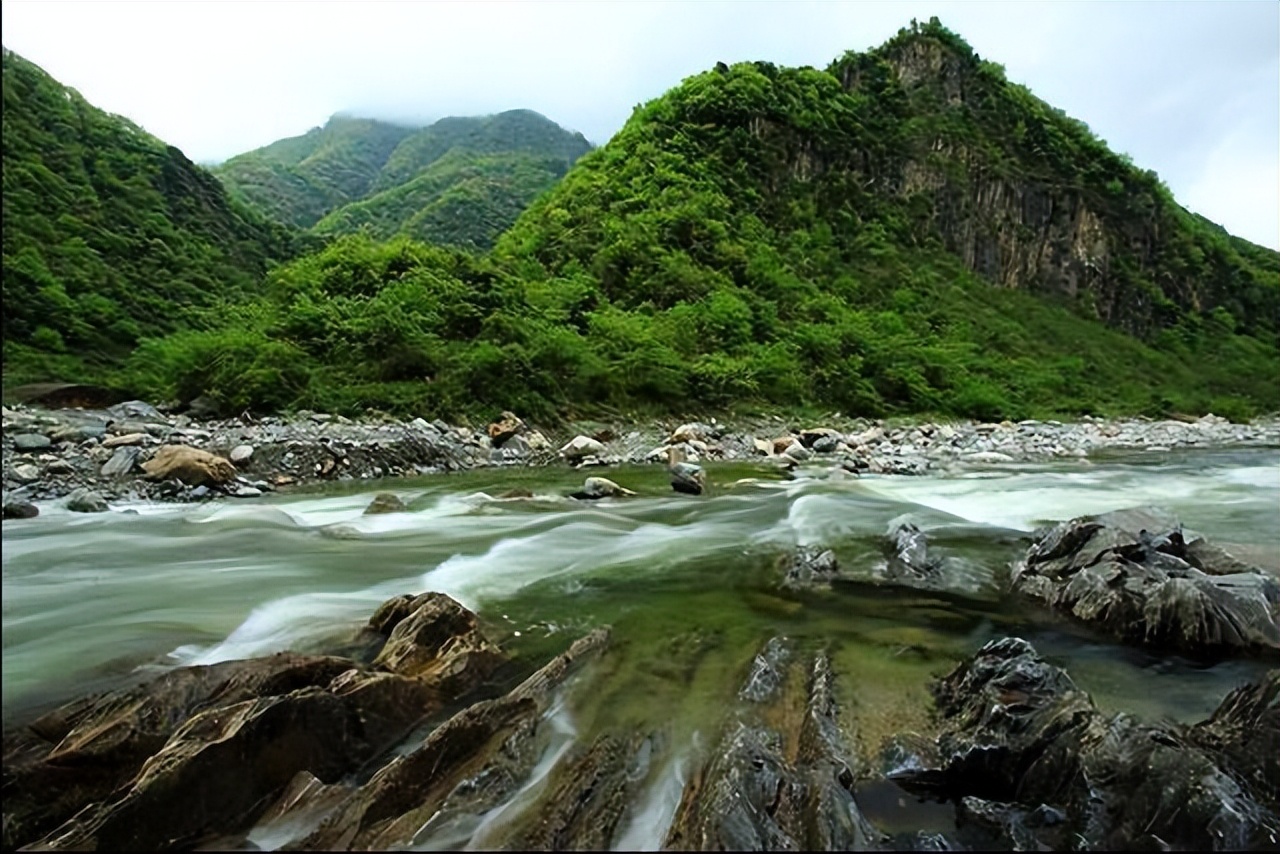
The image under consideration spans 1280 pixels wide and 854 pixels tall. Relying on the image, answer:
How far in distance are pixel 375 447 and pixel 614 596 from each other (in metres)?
7.63

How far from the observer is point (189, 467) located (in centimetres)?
920

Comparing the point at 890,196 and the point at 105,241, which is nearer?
the point at 105,241

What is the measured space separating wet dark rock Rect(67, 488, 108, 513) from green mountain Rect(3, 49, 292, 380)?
505 cm

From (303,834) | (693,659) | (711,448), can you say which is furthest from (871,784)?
(711,448)

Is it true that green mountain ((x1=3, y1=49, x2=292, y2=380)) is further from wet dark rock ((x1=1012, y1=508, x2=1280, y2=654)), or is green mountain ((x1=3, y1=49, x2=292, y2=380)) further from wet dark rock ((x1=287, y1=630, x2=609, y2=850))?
wet dark rock ((x1=1012, y1=508, x2=1280, y2=654))

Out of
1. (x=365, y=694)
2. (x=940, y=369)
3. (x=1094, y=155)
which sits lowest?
(x=365, y=694)

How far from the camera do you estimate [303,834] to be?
258cm

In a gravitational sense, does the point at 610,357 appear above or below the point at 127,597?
above

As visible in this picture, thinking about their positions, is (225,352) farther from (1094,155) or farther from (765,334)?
(1094,155)

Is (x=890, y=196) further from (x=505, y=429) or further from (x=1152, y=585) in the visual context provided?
(x=1152, y=585)

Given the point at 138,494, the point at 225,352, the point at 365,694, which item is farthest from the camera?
the point at 225,352

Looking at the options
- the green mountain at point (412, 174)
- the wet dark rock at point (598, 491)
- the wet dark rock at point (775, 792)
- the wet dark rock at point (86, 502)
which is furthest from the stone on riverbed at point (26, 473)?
the green mountain at point (412, 174)

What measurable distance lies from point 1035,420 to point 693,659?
28938mm

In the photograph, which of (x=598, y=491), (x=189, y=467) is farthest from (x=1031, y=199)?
(x=189, y=467)
